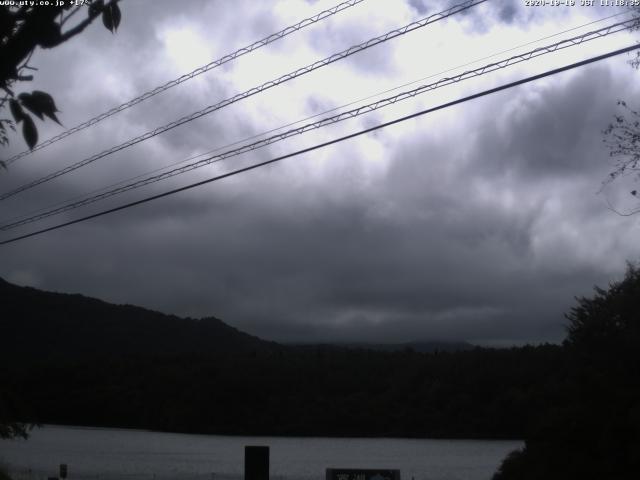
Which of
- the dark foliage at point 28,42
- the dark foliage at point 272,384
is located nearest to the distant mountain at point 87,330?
the dark foliage at point 272,384

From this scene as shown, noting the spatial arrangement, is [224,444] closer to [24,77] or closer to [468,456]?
[468,456]

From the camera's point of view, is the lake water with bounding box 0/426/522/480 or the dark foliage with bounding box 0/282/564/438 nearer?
the lake water with bounding box 0/426/522/480

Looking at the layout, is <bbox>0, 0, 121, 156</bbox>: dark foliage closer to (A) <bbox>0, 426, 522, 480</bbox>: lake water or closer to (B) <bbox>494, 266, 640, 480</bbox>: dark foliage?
(B) <bbox>494, 266, 640, 480</bbox>: dark foliage

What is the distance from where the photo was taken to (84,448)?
10012cm

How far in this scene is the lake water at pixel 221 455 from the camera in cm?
7269

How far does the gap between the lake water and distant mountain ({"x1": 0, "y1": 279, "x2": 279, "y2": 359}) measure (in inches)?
368

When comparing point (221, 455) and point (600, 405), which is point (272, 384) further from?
point (600, 405)

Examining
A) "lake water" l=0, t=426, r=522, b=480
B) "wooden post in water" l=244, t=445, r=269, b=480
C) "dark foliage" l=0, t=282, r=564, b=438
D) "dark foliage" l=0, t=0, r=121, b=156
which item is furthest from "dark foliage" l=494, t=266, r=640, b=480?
"dark foliage" l=0, t=282, r=564, b=438

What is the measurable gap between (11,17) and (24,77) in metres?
0.33

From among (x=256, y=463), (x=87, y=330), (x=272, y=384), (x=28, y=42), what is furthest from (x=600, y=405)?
(x=272, y=384)

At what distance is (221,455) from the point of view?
314 ft

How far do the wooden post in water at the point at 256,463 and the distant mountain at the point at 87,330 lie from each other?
52.6 meters

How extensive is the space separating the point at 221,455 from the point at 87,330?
68.2 ft

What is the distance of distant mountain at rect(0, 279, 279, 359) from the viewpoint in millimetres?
67000
